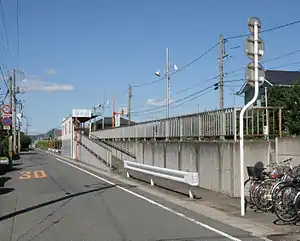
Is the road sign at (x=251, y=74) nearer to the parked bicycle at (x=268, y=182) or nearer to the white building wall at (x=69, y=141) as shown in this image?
the parked bicycle at (x=268, y=182)

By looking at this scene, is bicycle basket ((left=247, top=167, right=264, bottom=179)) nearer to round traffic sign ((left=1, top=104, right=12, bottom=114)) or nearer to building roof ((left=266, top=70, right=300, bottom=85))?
round traffic sign ((left=1, top=104, right=12, bottom=114))

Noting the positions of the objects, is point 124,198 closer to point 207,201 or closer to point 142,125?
point 207,201

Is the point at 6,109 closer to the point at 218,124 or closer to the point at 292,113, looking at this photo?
the point at 218,124

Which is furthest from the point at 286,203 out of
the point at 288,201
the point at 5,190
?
the point at 5,190

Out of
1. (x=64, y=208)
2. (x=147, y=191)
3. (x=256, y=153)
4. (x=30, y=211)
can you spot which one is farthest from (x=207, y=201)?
(x=30, y=211)

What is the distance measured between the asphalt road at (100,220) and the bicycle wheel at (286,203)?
3.90 feet

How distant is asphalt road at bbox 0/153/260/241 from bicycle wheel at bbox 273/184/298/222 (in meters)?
1.19

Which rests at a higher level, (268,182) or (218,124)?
(218,124)

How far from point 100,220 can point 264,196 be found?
402 centimetres

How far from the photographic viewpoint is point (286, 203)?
7875 millimetres

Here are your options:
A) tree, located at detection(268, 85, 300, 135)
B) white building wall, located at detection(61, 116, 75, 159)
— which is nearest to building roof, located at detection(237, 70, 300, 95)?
tree, located at detection(268, 85, 300, 135)

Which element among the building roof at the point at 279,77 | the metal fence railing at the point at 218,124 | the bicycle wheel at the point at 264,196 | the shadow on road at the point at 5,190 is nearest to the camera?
the bicycle wheel at the point at 264,196

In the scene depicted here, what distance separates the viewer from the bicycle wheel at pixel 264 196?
29.2ft

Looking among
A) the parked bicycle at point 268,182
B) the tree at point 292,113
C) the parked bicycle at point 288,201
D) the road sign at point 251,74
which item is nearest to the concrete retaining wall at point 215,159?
the parked bicycle at point 268,182
